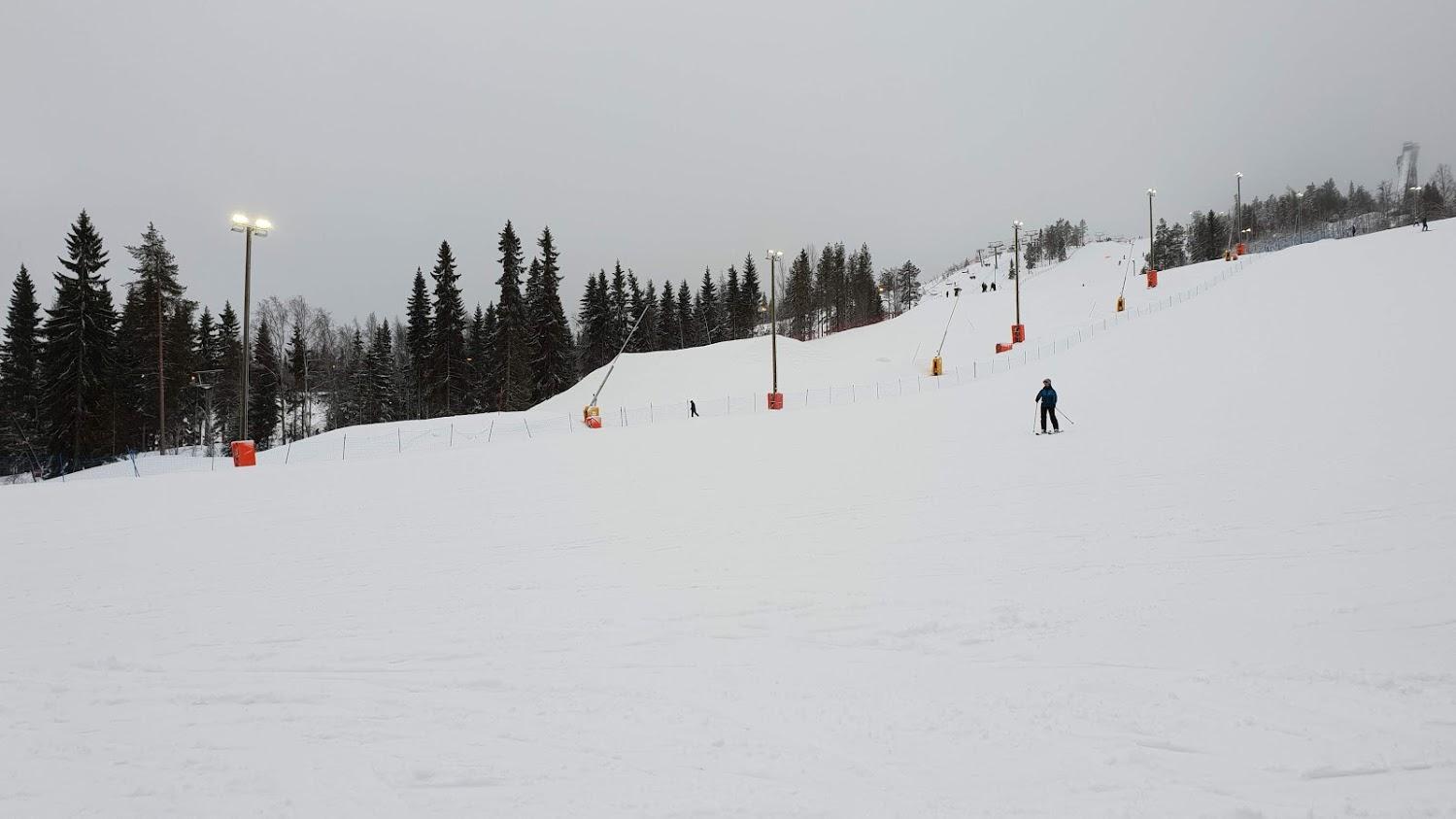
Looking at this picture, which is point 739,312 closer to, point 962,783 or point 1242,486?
point 1242,486

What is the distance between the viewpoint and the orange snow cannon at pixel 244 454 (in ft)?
62.8

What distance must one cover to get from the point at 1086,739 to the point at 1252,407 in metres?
16.9

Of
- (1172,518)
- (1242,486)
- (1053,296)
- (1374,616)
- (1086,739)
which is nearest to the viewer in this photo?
(1086,739)

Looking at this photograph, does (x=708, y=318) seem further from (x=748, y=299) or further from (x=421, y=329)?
(x=421, y=329)

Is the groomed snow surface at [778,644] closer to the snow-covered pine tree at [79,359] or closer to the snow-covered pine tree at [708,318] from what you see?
the snow-covered pine tree at [79,359]

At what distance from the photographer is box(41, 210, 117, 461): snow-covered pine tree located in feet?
123

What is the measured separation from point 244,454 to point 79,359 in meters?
30.1

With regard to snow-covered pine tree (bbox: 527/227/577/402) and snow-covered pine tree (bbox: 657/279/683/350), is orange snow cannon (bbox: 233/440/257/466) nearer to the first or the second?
snow-covered pine tree (bbox: 527/227/577/402)

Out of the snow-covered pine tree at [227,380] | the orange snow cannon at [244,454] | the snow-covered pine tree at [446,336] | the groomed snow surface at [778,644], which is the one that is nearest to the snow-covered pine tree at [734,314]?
the snow-covered pine tree at [446,336]

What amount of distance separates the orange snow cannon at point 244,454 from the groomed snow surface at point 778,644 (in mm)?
6589

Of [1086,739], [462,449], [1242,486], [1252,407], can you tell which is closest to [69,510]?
[462,449]

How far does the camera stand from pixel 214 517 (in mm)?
11617

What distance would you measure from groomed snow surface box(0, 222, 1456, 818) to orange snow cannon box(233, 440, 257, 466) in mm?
6589

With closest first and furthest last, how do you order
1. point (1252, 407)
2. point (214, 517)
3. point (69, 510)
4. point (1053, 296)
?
point (214, 517), point (69, 510), point (1252, 407), point (1053, 296)
